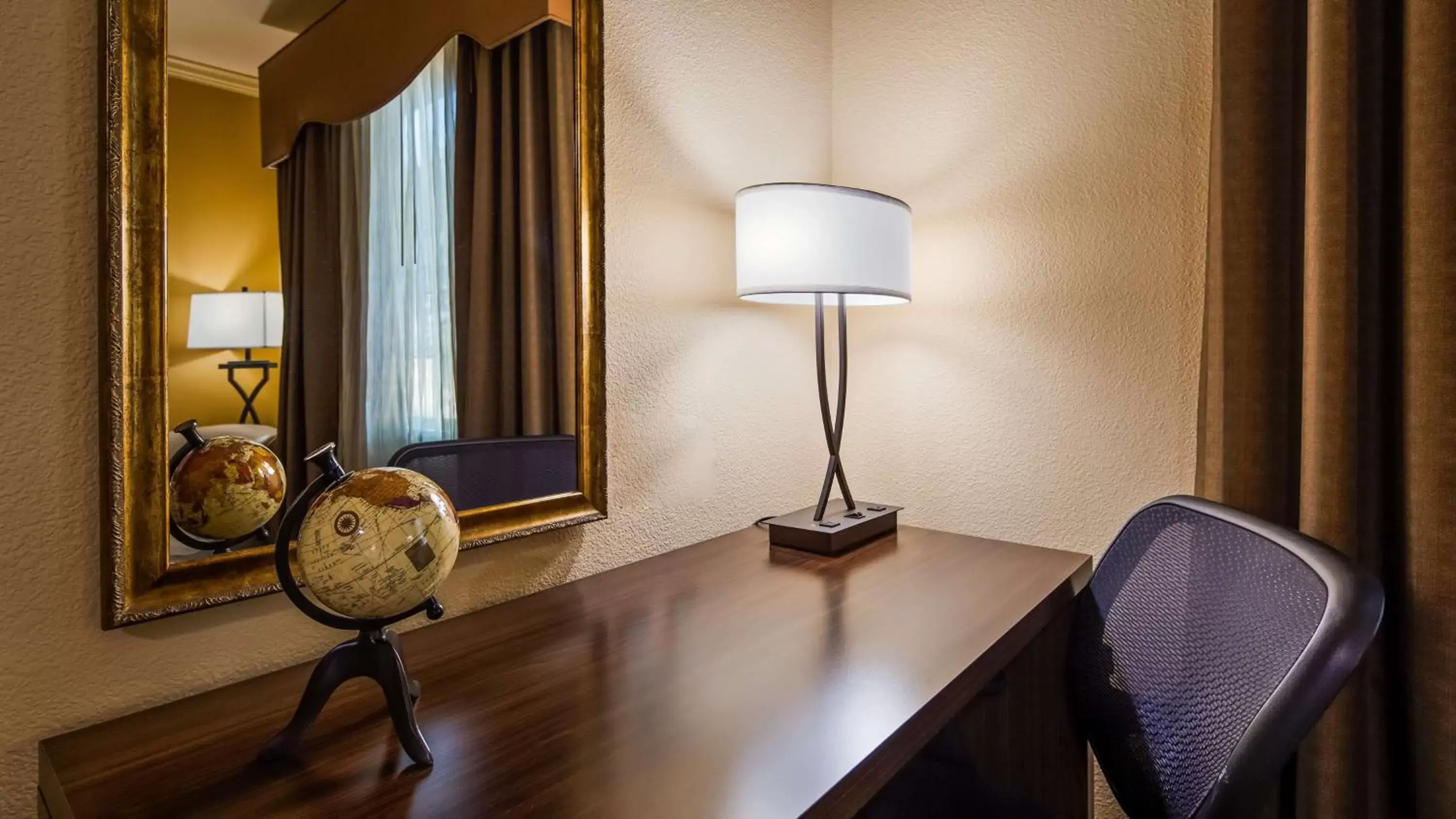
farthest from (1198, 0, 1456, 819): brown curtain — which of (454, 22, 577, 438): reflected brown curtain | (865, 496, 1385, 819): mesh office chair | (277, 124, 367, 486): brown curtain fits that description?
(277, 124, 367, 486): brown curtain

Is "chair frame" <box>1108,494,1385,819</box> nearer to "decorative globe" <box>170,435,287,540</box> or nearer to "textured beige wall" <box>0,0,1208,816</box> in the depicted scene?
"textured beige wall" <box>0,0,1208,816</box>

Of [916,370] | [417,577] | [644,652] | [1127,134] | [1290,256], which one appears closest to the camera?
[417,577]

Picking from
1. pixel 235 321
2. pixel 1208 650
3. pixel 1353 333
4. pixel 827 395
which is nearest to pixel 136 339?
pixel 235 321

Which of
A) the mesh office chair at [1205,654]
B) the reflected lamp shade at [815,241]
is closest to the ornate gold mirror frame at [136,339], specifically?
the reflected lamp shade at [815,241]

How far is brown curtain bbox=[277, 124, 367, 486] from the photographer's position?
89 centimetres

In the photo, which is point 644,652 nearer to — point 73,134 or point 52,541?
point 52,541

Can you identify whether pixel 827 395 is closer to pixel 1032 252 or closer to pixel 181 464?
pixel 1032 252

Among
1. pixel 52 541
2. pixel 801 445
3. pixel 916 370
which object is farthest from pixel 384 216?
pixel 916 370

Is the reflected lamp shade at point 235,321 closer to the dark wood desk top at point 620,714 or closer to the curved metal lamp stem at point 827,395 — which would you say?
the dark wood desk top at point 620,714

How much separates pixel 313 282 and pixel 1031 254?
54.9 inches

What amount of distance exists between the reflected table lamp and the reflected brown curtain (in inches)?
13.4

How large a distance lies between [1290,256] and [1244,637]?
83cm

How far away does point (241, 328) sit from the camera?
2.78 feet

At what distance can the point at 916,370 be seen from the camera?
5.84 ft
